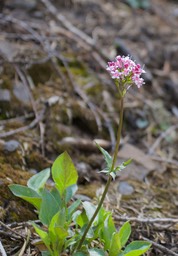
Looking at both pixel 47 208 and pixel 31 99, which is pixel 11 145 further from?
pixel 47 208

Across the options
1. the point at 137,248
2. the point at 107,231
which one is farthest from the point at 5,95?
the point at 137,248

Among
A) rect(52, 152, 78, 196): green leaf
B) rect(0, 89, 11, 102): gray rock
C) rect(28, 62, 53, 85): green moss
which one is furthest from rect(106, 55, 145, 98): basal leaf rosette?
rect(28, 62, 53, 85): green moss

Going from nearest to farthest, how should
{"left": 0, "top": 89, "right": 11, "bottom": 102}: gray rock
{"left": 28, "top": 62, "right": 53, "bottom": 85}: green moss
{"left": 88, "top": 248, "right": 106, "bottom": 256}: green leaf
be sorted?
{"left": 88, "top": 248, "right": 106, "bottom": 256}: green leaf
{"left": 0, "top": 89, "right": 11, "bottom": 102}: gray rock
{"left": 28, "top": 62, "right": 53, "bottom": 85}: green moss

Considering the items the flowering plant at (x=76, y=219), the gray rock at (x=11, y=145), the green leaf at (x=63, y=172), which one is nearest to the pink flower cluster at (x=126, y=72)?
the flowering plant at (x=76, y=219)

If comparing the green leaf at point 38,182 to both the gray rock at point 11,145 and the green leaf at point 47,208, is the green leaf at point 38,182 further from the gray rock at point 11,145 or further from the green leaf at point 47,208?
the gray rock at point 11,145

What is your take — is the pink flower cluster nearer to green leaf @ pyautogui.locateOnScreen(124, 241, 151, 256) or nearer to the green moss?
green leaf @ pyautogui.locateOnScreen(124, 241, 151, 256)

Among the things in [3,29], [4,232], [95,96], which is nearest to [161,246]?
[4,232]
